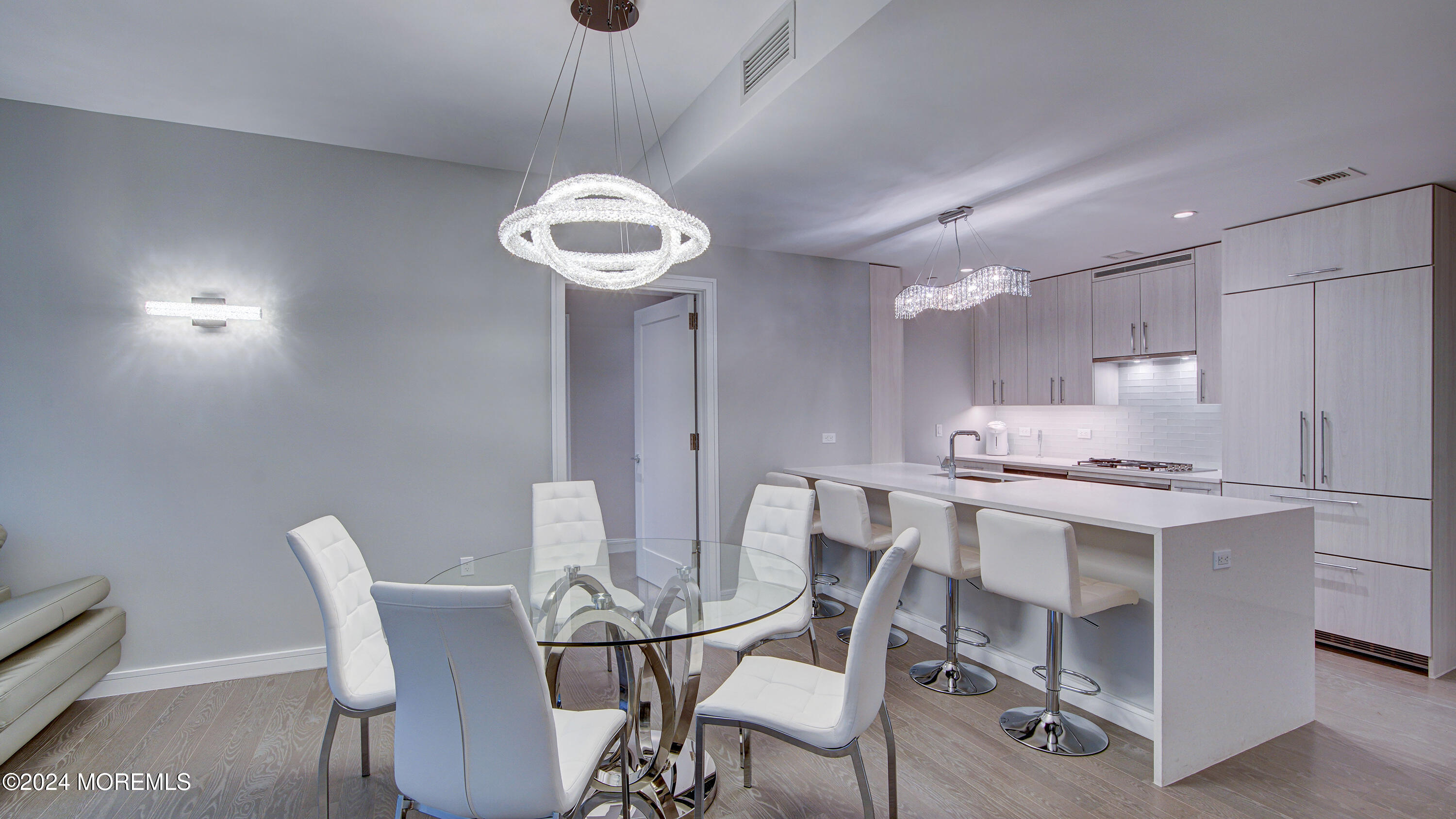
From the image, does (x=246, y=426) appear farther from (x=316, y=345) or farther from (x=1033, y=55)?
(x=1033, y=55)

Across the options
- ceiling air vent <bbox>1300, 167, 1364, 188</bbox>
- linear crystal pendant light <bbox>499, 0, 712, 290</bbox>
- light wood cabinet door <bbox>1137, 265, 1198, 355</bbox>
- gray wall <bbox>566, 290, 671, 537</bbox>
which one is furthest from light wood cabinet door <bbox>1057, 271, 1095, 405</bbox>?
linear crystal pendant light <bbox>499, 0, 712, 290</bbox>

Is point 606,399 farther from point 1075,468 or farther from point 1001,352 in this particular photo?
point 1075,468

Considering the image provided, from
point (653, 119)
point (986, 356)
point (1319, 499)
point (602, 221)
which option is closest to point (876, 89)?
point (602, 221)

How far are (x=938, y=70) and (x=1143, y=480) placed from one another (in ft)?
11.6

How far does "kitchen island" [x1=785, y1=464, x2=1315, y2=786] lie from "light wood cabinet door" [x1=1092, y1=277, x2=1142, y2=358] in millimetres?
2286

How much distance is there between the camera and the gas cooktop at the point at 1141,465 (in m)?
4.46

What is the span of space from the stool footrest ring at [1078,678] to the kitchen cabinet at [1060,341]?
2989mm

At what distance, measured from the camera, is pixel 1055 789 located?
2.12m

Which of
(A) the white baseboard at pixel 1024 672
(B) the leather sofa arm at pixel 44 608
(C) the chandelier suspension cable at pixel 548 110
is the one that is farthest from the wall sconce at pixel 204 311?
(A) the white baseboard at pixel 1024 672

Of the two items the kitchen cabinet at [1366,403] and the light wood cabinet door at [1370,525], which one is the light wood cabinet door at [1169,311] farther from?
the light wood cabinet door at [1370,525]

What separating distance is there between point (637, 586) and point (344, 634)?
88 centimetres

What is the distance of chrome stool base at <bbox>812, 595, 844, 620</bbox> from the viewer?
388cm

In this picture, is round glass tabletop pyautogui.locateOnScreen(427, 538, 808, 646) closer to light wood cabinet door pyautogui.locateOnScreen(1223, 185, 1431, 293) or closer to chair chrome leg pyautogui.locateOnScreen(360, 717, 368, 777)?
chair chrome leg pyautogui.locateOnScreen(360, 717, 368, 777)

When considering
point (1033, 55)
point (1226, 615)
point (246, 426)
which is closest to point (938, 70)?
point (1033, 55)
